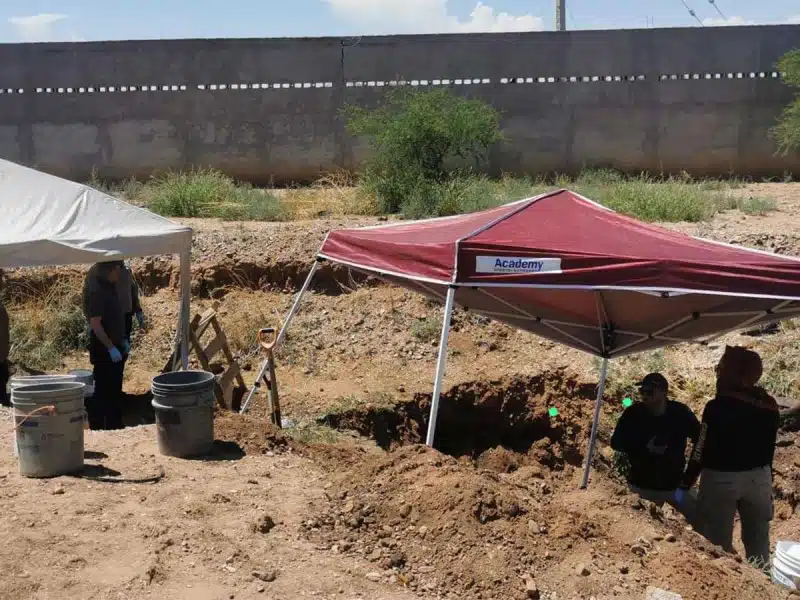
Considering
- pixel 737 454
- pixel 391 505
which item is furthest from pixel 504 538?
pixel 737 454

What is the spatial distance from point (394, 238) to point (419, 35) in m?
14.2

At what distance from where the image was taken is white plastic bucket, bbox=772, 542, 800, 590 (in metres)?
5.37

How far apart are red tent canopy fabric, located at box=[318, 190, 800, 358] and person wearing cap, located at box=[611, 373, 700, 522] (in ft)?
2.50

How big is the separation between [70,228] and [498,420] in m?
4.65

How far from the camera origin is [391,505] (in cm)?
564

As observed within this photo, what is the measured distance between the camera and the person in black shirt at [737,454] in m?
6.01

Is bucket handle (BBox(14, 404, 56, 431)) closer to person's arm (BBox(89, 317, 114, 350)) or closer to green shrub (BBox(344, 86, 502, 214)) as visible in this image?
person's arm (BBox(89, 317, 114, 350))

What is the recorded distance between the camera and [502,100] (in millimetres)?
20094

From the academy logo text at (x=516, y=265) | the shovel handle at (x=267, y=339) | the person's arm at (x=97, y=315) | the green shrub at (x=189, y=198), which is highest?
the academy logo text at (x=516, y=265)

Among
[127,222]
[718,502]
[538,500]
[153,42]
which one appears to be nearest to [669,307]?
[718,502]

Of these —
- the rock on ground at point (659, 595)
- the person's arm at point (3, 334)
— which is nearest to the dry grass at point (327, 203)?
the person's arm at point (3, 334)

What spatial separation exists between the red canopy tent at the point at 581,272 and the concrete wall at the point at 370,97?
12627mm

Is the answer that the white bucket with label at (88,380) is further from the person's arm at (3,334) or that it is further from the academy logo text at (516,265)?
the academy logo text at (516,265)

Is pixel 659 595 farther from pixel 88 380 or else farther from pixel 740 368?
pixel 88 380
